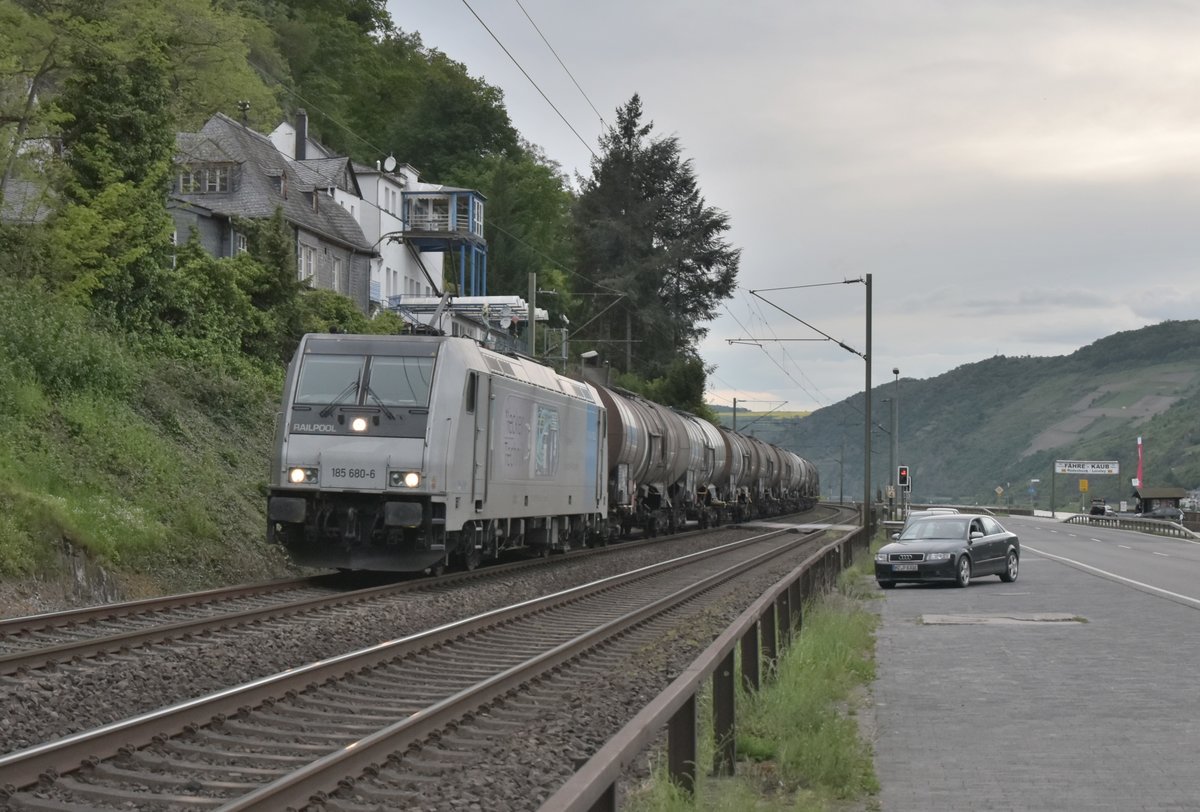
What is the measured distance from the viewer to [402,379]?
19.2 metres

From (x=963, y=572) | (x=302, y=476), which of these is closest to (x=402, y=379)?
(x=302, y=476)

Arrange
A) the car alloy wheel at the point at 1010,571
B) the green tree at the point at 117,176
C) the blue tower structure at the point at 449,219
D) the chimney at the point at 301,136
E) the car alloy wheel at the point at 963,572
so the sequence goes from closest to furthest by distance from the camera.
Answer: the green tree at the point at 117,176 → the car alloy wheel at the point at 963,572 → the car alloy wheel at the point at 1010,571 → the chimney at the point at 301,136 → the blue tower structure at the point at 449,219

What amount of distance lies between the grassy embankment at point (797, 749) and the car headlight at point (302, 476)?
860cm

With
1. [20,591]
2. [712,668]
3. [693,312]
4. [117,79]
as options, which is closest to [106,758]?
[712,668]

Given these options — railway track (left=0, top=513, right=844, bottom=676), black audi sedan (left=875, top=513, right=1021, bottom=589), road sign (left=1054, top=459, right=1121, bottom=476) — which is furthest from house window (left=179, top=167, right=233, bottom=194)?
road sign (left=1054, top=459, right=1121, bottom=476)

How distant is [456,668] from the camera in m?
12.2

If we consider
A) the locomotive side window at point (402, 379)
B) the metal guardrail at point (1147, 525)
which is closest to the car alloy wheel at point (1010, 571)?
the locomotive side window at point (402, 379)

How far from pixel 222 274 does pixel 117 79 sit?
5034mm

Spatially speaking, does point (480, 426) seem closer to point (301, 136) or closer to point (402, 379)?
point (402, 379)

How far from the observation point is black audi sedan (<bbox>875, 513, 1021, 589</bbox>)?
25.6 m

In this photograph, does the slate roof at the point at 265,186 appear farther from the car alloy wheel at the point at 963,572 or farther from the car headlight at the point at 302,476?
the car headlight at the point at 302,476

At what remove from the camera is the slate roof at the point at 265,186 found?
51.9m

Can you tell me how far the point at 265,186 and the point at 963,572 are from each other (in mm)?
35035

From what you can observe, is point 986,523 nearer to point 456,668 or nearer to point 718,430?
point 456,668
